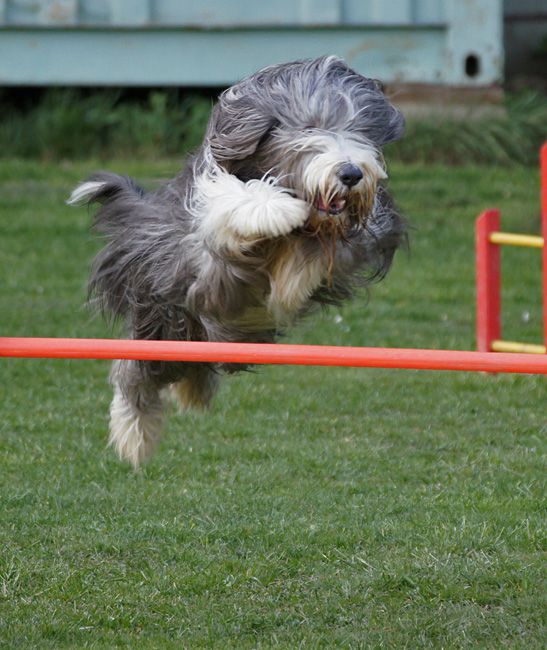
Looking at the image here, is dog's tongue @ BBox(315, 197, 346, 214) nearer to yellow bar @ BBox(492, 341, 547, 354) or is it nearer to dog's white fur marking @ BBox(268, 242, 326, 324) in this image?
dog's white fur marking @ BBox(268, 242, 326, 324)

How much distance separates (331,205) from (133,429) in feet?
→ 5.31

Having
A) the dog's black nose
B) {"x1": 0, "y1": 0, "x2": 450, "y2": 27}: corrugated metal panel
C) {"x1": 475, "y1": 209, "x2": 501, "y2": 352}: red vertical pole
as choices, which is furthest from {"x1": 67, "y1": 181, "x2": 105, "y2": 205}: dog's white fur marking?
{"x1": 0, "y1": 0, "x2": 450, "y2": 27}: corrugated metal panel

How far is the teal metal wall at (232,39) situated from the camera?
40.3 feet

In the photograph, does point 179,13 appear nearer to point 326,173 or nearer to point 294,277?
point 294,277

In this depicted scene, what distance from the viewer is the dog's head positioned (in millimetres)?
Answer: 4125

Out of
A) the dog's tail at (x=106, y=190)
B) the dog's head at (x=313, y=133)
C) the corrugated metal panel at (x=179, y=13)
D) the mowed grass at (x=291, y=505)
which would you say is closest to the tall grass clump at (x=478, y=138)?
the corrugated metal panel at (x=179, y=13)

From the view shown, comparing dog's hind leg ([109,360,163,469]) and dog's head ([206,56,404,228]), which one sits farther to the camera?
dog's hind leg ([109,360,163,469])

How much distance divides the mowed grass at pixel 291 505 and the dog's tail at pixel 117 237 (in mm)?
658

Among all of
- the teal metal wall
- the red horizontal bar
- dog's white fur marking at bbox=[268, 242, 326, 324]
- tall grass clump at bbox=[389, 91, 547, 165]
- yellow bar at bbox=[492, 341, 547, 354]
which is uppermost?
the teal metal wall

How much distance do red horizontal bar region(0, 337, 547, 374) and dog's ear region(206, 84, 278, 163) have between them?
3.32 ft

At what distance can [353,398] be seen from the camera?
24.3 feet

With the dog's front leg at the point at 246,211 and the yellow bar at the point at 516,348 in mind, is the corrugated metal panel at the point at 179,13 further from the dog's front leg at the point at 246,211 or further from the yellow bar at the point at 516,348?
the dog's front leg at the point at 246,211

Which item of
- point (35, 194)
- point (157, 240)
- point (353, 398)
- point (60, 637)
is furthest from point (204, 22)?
point (60, 637)

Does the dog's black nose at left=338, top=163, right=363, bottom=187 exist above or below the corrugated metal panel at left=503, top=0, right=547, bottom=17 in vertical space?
below
